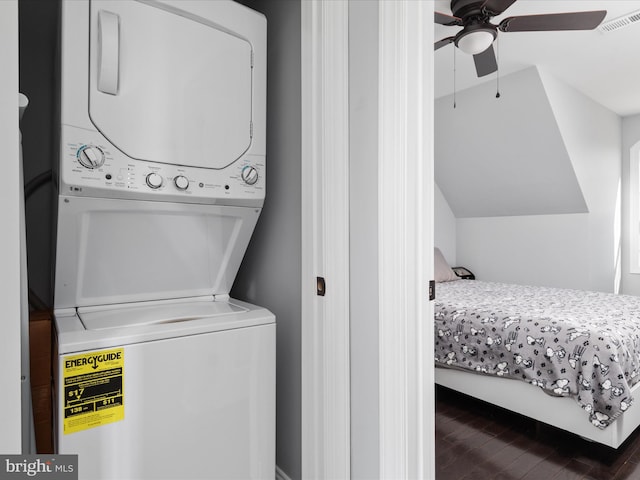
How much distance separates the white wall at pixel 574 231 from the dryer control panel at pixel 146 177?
11.0 ft

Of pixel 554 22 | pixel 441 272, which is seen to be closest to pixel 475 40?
pixel 554 22

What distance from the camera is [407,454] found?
3.82 ft

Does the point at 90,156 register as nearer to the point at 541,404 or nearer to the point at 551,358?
the point at 551,358

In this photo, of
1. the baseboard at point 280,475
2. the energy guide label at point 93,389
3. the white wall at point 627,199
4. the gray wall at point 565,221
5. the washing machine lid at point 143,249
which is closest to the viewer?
the energy guide label at point 93,389

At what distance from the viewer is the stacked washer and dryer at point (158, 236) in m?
1.11

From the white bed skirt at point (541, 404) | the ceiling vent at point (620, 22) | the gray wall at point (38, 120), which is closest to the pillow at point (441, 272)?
the white bed skirt at point (541, 404)

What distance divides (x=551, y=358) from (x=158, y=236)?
206cm

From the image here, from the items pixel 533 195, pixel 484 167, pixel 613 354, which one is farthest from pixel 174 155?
pixel 533 195

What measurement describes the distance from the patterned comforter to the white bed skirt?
0.06m

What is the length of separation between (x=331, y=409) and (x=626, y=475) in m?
1.60

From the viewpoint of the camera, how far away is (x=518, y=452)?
2094mm

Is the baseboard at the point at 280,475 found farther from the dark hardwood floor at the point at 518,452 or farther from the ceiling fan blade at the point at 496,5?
the ceiling fan blade at the point at 496,5

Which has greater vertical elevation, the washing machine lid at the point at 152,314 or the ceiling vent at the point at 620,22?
the ceiling vent at the point at 620,22

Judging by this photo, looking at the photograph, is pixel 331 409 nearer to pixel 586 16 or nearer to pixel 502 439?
pixel 502 439
